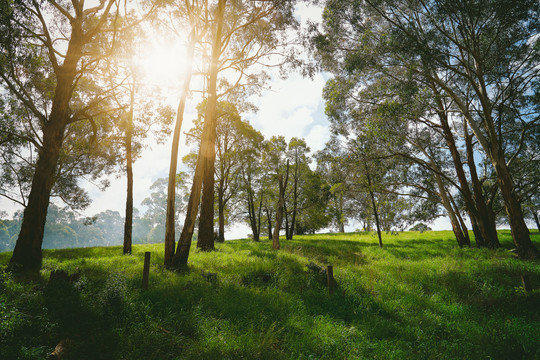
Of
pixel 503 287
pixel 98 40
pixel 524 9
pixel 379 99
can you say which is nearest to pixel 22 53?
pixel 98 40

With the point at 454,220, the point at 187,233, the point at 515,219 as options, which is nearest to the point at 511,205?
the point at 515,219

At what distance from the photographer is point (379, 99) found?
511 inches

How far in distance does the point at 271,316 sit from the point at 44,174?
32.9 feet

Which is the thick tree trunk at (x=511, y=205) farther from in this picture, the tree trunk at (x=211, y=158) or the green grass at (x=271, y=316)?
the tree trunk at (x=211, y=158)

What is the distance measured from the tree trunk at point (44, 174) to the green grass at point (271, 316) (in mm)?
885

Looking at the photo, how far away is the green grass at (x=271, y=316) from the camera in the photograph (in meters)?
3.96

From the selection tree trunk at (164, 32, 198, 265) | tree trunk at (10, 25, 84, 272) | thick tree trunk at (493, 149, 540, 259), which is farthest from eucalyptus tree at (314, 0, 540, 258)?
tree trunk at (10, 25, 84, 272)

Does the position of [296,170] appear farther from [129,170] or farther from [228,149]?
[129,170]

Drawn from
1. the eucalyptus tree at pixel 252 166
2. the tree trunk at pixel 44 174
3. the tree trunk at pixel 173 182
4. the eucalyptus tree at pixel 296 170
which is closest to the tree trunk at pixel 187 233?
the tree trunk at pixel 173 182

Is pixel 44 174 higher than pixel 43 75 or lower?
lower

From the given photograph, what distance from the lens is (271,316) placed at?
205 inches

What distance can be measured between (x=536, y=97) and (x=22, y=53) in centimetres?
2629

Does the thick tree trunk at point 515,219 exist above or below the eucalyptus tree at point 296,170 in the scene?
below

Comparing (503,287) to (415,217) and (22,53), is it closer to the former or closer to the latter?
(415,217)
